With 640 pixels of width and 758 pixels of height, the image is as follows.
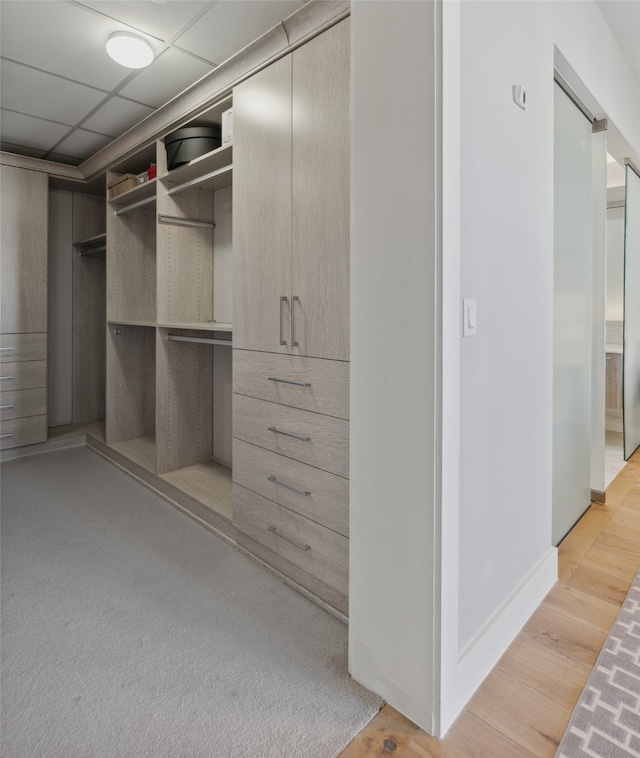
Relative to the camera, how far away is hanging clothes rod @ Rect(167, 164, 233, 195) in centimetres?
241

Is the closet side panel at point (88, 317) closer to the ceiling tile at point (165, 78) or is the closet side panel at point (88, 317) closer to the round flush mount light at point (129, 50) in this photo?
the ceiling tile at point (165, 78)

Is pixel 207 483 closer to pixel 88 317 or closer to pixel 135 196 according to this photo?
pixel 135 196

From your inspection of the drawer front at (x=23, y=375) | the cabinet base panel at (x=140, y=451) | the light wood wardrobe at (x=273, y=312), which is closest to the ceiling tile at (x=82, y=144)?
the light wood wardrobe at (x=273, y=312)

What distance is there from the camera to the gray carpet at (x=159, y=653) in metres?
1.27

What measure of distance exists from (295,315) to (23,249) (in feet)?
9.69

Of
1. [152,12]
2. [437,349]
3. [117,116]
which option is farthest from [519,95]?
[117,116]

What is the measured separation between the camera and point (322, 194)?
1.75m

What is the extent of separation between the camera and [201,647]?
5.32 ft

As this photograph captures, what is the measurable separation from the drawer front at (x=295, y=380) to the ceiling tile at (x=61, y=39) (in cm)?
159

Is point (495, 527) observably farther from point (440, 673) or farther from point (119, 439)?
point (119, 439)

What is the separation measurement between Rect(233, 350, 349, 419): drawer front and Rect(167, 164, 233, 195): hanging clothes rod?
0.97 metres

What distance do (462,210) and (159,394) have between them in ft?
7.55

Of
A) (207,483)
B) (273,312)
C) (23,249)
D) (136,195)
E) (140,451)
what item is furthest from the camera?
(23,249)

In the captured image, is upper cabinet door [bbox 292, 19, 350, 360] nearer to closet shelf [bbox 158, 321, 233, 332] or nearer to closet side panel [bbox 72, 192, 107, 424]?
closet shelf [bbox 158, 321, 233, 332]
